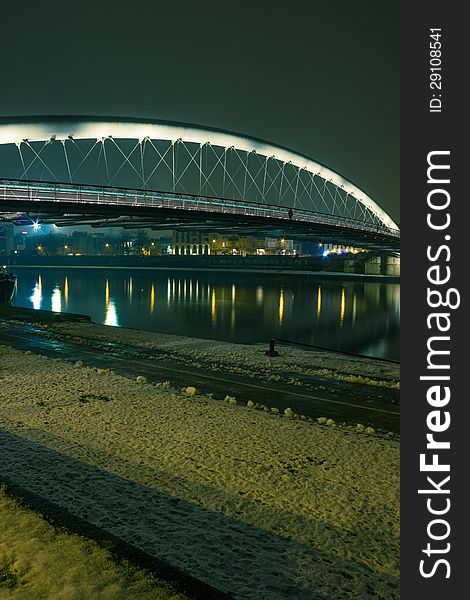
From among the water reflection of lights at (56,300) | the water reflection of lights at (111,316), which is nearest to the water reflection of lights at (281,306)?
the water reflection of lights at (111,316)

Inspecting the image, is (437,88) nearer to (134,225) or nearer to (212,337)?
(212,337)

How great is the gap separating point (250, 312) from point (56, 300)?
20.1m

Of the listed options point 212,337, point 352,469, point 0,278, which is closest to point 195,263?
point 0,278

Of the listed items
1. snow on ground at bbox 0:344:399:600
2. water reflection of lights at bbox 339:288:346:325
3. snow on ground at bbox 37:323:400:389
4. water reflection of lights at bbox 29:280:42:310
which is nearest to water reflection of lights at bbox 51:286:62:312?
water reflection of lights at bbox 29:280:42:310

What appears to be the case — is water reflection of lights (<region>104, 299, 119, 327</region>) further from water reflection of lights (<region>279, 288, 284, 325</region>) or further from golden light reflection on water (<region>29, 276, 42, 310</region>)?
water reflection of lights (<region>279, 288, 284, 325</region>)

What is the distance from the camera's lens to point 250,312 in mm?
39250

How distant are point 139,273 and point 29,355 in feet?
279

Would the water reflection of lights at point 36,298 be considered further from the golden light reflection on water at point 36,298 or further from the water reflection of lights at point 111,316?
the water reflection of lights at point 111,316

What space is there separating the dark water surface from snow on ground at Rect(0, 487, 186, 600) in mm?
20110

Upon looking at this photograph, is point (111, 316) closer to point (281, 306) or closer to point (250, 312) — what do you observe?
point (250, 312)

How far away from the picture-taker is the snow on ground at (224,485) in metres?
4.62

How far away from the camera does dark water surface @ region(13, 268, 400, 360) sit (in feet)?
94.5

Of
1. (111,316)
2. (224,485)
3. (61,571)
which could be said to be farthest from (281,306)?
(61,571)

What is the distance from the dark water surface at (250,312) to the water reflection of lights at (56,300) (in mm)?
76
